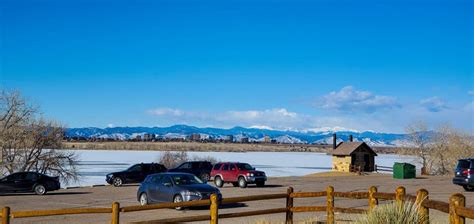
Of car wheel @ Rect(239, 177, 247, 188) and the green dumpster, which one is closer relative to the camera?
car wheel @ Rect(239, 177, 247, 188)

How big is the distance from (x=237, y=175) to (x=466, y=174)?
12.8 meters

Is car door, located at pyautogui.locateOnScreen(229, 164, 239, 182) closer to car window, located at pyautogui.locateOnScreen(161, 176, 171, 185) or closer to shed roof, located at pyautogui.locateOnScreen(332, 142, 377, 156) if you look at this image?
car window, located at pyautogui.locateOnScreen(161, 176, 171, 185)

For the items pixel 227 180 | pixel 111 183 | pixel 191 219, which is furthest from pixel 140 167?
pixel 191 219

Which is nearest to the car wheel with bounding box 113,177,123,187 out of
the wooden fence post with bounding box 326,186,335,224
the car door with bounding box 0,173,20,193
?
the car door with bounding box 0,173,20,193

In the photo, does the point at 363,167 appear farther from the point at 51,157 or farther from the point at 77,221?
the point at 77,221

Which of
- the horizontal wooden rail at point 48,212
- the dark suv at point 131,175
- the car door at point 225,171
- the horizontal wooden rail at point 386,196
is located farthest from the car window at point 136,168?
the horizontal wooden rail at point 48,212

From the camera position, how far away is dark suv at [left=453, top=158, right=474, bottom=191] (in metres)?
31.1

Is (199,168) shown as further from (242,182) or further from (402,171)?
(402,171)

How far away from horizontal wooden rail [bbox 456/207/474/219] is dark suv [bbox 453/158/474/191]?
25204 millimetres

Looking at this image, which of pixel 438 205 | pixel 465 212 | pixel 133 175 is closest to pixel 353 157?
pixel 133 175

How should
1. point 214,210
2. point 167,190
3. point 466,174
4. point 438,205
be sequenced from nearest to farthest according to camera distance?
point 438,205
point 214,210
point 167,190
point 466,174

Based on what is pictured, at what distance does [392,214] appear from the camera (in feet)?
32.3

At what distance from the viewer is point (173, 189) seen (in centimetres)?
2275

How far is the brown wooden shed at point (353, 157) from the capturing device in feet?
213
